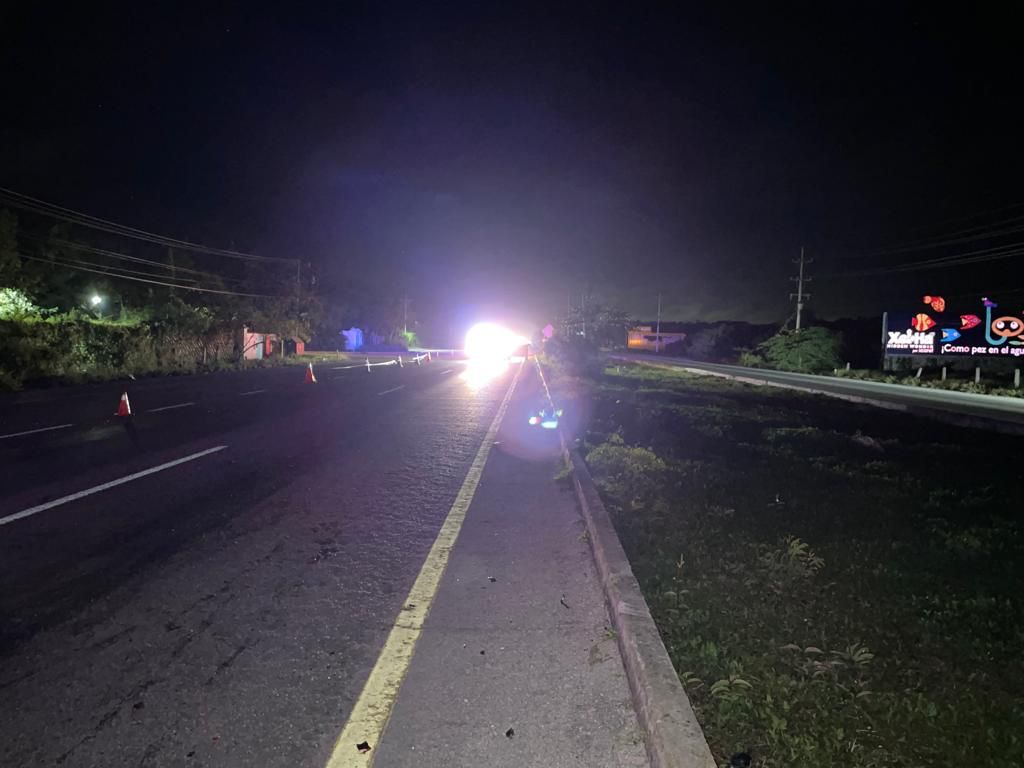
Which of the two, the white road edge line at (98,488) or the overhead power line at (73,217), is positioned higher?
the overhead power line at (73,217)

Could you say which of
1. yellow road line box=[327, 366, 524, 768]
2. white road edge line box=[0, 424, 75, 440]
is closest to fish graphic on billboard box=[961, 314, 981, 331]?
yellow road line box=[327, 366, 524, 768]

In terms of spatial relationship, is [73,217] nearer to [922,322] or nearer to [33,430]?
[33,430]

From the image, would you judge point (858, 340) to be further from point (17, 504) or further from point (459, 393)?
point (17, 504)

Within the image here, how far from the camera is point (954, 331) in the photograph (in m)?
36.0

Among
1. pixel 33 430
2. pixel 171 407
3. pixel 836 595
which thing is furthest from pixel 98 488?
pixel 171 407

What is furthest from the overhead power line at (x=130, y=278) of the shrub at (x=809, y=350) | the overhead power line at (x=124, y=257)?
the shrub at (x=809, y=350)

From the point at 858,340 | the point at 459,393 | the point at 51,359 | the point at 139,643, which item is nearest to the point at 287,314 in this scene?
the point at 51,359

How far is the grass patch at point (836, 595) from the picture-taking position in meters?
2.81

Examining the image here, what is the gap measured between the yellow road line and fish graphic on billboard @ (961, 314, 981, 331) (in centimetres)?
3880

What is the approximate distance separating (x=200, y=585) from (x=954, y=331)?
4181 centimetres

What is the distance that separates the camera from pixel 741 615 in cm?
397

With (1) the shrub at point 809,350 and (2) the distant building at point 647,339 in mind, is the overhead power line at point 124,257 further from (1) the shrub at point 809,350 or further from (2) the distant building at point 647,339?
(2) the distant building at point 647,339

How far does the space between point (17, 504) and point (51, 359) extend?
19.3m

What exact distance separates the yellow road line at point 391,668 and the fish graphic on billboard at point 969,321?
1528 inches
